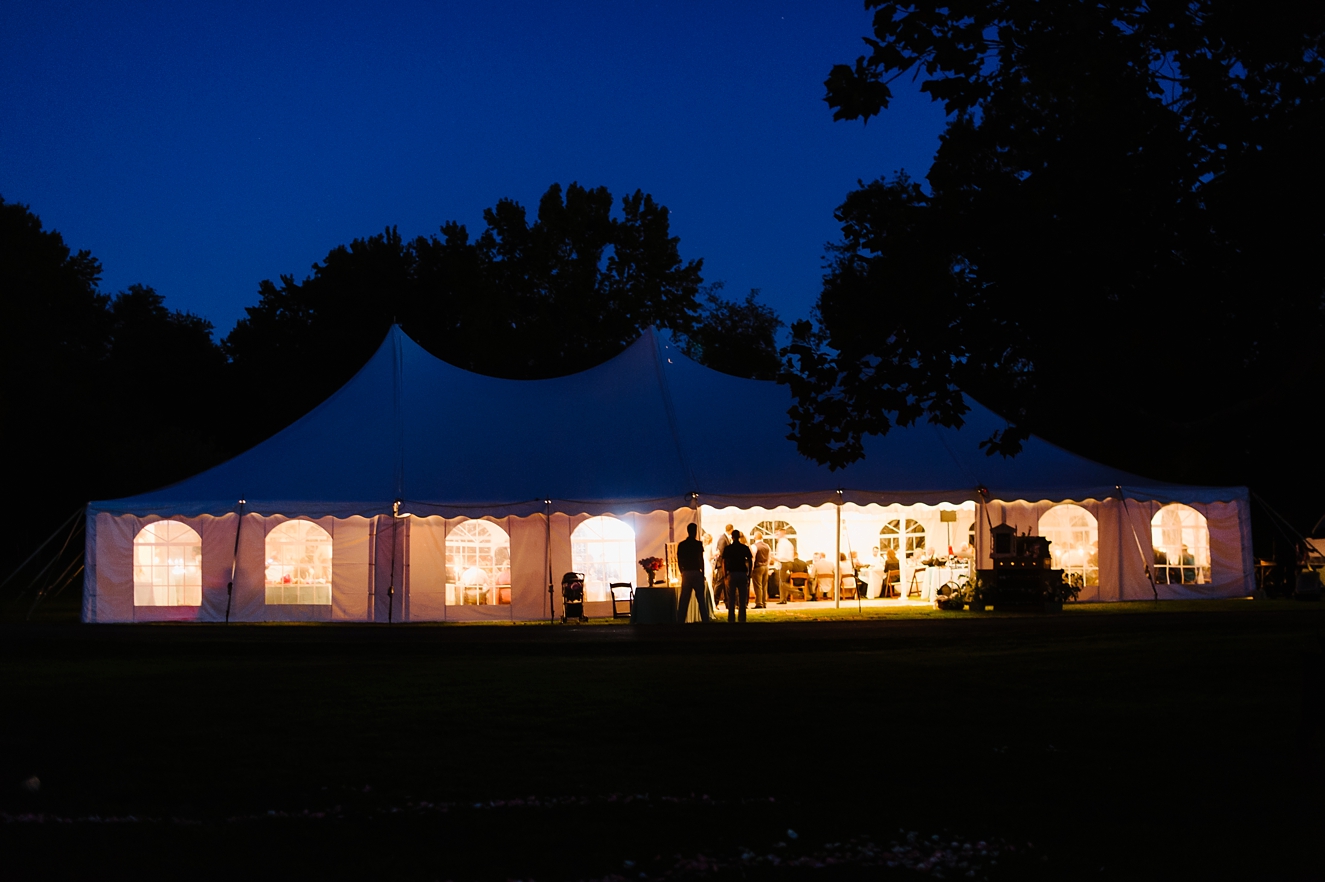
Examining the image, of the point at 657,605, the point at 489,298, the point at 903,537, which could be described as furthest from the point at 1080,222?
the point at 489,298

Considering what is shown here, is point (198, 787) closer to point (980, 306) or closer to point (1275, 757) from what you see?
point (1275, 757)

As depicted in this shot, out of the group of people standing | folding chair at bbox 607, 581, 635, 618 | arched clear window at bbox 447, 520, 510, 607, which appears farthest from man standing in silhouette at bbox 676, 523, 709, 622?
arched clear window at bbox 447, 520, 510, 607

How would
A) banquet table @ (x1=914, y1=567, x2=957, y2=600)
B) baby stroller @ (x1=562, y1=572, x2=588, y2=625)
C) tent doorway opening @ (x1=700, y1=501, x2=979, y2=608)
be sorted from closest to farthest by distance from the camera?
baby stroller @ (x1=562, y1=572, x2=588, y2=625) < banquet table @ (x1=914, y1=567, x2=957, y2=600) < tent doorway opening @ (x1=700, y1=501, x2=979, y2=608)

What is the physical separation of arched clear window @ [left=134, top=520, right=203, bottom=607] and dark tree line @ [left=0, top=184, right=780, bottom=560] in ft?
70.8

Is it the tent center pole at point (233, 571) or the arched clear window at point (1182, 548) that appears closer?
the tent center pole at point (233, 571)

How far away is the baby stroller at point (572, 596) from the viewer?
57.0ft

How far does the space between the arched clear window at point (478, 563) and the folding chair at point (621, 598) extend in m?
1.54

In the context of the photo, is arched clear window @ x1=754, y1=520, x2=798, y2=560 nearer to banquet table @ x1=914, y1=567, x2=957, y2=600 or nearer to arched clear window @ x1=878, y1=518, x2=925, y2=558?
arched clear window @ x1=878, y1=518, x2=925, y2=558

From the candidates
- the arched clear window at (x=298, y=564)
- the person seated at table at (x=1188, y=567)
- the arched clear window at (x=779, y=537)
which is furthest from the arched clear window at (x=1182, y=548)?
the arched clear window at (x=298, y=564)

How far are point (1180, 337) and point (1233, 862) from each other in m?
6.21

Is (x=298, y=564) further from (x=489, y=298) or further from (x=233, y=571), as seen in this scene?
(x=489, y=298)

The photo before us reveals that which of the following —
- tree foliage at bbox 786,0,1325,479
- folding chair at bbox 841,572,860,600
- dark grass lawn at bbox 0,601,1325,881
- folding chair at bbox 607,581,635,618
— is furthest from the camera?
folding chair at bbox 841,572,860,600

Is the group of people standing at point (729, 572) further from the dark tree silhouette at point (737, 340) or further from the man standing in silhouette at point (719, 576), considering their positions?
the dark tree silhouette at point (737, 340)

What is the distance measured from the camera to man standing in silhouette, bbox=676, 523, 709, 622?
1542 cm
